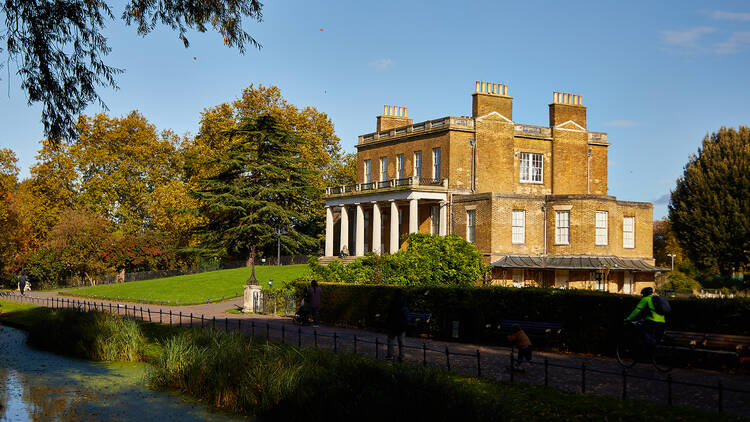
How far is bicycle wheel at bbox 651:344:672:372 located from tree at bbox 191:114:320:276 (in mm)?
41463

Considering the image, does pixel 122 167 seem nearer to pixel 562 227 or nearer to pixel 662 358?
pixel 562 227

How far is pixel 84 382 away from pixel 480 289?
38.6ft

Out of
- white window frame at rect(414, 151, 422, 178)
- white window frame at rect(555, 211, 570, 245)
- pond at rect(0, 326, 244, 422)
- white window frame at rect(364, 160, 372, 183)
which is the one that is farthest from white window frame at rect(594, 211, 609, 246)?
pond at rect(0, 326, 244, 422)

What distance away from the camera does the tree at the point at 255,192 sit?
187 ft

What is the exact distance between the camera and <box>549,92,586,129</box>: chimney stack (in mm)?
54375

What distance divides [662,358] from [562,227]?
2824 centimetres

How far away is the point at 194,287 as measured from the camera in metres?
48.3

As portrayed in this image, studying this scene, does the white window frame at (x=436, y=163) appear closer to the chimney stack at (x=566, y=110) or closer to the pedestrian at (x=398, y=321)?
the chimney stack at (x=566, y=110)

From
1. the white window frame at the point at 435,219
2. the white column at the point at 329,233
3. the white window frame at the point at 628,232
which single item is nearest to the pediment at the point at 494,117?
the white window frame at the point at 435,219

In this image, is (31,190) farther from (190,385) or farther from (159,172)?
(190,385)

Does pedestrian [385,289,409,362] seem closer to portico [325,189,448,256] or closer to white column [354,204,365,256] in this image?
portico [325,189,448,256]

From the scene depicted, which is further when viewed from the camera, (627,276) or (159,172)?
(159,172)

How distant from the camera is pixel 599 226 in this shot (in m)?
45.1

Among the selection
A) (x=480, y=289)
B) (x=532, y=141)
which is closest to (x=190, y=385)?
(x=480, y=289)
